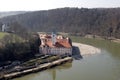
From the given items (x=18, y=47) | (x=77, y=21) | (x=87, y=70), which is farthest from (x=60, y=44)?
(x=77, y=21)

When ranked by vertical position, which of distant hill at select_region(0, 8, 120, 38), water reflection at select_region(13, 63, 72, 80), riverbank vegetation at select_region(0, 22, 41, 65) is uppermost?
distant hill at select_region(0, 8, 120, 38)

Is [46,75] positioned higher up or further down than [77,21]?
further down

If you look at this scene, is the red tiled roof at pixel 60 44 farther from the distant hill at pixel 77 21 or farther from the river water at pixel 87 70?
the distant hill at pixel 77 21

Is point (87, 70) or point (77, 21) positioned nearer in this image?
point (87, 70)

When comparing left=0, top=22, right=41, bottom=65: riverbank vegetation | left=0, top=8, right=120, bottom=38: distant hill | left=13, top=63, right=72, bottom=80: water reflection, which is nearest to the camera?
left=13, top=63, right=72, bottom=80: water reflection

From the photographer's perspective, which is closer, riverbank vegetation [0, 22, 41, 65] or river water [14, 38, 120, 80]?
river water [14, 38, 120, 80]

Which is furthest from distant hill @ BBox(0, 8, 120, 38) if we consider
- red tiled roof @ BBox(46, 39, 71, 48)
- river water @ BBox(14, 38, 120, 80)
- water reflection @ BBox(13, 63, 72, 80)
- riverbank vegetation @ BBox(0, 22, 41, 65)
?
water reflection @ BBox(13, 63, 72, 80)

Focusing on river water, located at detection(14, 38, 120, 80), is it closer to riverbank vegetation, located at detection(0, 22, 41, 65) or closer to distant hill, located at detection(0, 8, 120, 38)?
riverbank vegetation, located at detection(0, 22, 41, 65)

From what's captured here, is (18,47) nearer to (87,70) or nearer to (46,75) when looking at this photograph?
(46,75)

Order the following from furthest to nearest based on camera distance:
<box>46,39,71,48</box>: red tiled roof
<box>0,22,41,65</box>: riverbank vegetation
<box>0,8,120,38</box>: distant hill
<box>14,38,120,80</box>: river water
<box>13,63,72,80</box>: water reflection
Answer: <box>0,8,120,38</box>: distant hill → <box>46,39,71,48</box>: red tiled roof → <box>0,22,41,65</box>: riverbank vegetation → <box>14,38,120,80</box>: river water → <box>13,63,72,80</box>: water reflection
